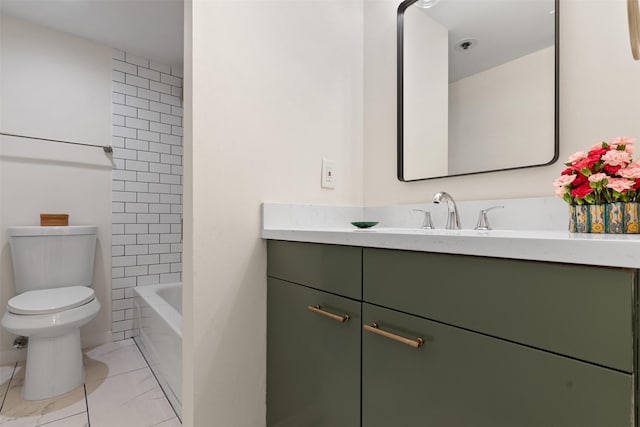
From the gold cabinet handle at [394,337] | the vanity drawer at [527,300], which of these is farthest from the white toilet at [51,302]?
the vanity drawer at [527,300]

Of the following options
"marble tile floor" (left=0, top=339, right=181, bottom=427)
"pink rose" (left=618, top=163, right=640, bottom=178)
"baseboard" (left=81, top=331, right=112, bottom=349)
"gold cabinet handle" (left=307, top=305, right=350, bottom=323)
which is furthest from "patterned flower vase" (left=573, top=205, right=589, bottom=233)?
"baseboard" (left=81, top=331, right=112, bottom=349)

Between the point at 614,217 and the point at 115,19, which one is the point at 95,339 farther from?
the point at 614,217

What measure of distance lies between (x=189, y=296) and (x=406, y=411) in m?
0.77

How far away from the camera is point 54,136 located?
7.27 feet

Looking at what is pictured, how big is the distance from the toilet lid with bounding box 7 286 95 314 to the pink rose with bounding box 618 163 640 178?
2.37 metres

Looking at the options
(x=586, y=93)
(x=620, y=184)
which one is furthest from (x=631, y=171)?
(x=586, y=93)

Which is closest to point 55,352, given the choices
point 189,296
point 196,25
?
point 189,296

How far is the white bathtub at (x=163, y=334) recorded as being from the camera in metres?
1.55

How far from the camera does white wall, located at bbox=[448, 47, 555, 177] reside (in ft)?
3.48

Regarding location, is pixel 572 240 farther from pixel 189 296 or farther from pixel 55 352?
pixel 55 352

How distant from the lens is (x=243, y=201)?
1.20 metres

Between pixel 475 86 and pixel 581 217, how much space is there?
25.4 inches

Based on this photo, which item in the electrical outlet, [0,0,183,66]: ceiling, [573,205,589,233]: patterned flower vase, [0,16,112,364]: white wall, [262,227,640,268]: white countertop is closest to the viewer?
[262,227,640,268]: white countertop

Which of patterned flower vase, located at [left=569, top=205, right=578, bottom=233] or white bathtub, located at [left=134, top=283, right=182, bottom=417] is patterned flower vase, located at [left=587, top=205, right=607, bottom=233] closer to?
patterned flower vase, located at [left=569, top=205, right=578, bottom=233]
